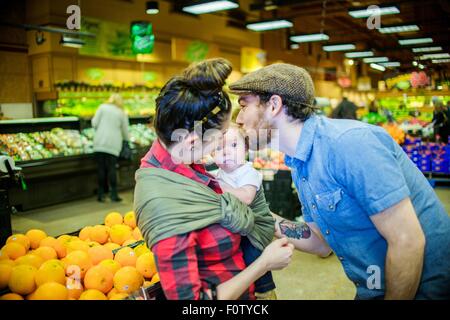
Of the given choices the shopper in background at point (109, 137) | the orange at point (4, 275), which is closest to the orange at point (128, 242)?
the orange at point (4, 275)

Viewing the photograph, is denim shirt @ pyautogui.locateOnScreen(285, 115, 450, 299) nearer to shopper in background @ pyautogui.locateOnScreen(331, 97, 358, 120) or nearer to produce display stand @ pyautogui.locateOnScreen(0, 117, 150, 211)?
produce display stand @ pyautogui.locateOnScreen(0, 117, 150, 211)

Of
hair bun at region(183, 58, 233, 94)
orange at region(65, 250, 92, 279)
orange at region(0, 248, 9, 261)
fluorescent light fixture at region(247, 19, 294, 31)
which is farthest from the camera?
fluorescent light fixture at region(247, 19, 294, 31)

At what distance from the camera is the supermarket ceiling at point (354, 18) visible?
7.04 meters

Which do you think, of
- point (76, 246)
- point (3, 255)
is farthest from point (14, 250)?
point (76, 246)

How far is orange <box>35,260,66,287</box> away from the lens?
1.57 m

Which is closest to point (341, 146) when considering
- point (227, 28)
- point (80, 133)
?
point (80, 133)

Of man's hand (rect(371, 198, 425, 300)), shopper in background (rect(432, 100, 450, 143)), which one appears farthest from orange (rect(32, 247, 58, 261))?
shopper in background (rect(432, 100, 450, 143))

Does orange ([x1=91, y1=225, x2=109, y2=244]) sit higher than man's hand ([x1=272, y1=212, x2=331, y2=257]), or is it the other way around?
man's hand ([x1=272, y1=212, x2=331, y2=257])

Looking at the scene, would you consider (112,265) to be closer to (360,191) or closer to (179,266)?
(179,266)

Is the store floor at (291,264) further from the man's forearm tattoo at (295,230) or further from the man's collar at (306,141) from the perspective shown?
the man's collar at (306,141)

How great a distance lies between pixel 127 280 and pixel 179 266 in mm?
615

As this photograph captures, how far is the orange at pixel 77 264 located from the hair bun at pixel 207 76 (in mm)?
1034

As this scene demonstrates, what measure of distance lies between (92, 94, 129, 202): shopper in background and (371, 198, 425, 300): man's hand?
567cm
